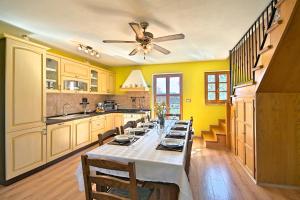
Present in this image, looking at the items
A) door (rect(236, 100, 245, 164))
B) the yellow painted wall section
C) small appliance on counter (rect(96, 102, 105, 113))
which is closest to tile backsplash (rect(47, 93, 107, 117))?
small appliance on counter (rect(96, 102, 105, 113))

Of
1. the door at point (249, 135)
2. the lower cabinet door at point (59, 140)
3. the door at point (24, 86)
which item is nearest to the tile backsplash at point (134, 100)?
the lower cabinet door at point (59, 140)

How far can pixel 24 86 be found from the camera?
2.67 metres

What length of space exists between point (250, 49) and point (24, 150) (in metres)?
4.13

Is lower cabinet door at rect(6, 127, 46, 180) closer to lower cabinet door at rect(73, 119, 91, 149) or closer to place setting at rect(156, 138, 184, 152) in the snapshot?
lower cabinet door at rect(73, 119, 91, 149)

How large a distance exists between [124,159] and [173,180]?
47 cm

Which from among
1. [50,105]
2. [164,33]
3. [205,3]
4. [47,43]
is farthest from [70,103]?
[205,3]

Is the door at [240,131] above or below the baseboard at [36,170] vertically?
above

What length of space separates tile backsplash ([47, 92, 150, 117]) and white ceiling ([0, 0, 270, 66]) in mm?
1322

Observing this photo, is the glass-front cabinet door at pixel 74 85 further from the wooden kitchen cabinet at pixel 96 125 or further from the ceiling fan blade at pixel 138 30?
the ceiling fan blade at pixel 138 30

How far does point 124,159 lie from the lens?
5.10 feet

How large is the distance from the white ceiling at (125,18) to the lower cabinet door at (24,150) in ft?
5.63

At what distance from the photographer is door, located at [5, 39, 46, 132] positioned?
2471mm

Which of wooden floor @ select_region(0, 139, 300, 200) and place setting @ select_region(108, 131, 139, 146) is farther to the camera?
wooden floor @ select_region(0, 139, 300, 200)

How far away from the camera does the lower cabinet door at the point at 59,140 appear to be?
3.15m
